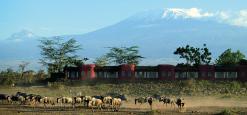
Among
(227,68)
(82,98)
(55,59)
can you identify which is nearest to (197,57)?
(227,68)

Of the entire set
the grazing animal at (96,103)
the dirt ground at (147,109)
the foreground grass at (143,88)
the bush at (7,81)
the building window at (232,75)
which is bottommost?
the dirt ground at (147,109)

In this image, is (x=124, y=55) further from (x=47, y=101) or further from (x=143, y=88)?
(x=47, y=101)

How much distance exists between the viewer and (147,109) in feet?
164

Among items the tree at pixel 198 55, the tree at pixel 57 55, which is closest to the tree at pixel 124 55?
the tree at pixel 57 55

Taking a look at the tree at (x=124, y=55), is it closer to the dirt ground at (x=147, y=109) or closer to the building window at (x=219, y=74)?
the building window at (x=219, y=74)

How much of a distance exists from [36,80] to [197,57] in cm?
2128

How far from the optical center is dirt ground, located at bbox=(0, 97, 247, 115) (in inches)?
1829

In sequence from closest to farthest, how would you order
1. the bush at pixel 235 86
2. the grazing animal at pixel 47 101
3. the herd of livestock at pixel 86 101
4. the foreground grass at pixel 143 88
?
1. the herd of livestock at pixel 86 101
2. the grazing animal at pixel 47 101
3. the foreground grass at pixel 143 88
4. the bush at pixel 235 86

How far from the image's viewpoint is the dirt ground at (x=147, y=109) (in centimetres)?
4647

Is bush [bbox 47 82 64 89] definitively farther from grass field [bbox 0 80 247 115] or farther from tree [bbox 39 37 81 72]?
tree [bbox 39 37 81 72]

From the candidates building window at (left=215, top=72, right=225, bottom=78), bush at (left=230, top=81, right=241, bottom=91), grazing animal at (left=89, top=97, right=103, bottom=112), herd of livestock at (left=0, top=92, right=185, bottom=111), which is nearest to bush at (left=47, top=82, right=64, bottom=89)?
herd of livestock at (left=0, top=92, right=185, bottom=111)

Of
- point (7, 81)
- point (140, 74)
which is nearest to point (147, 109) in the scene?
point (140, 74)

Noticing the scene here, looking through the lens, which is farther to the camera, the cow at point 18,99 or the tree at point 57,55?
the tree at point 57,55

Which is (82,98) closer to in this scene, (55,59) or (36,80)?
(36,80)
